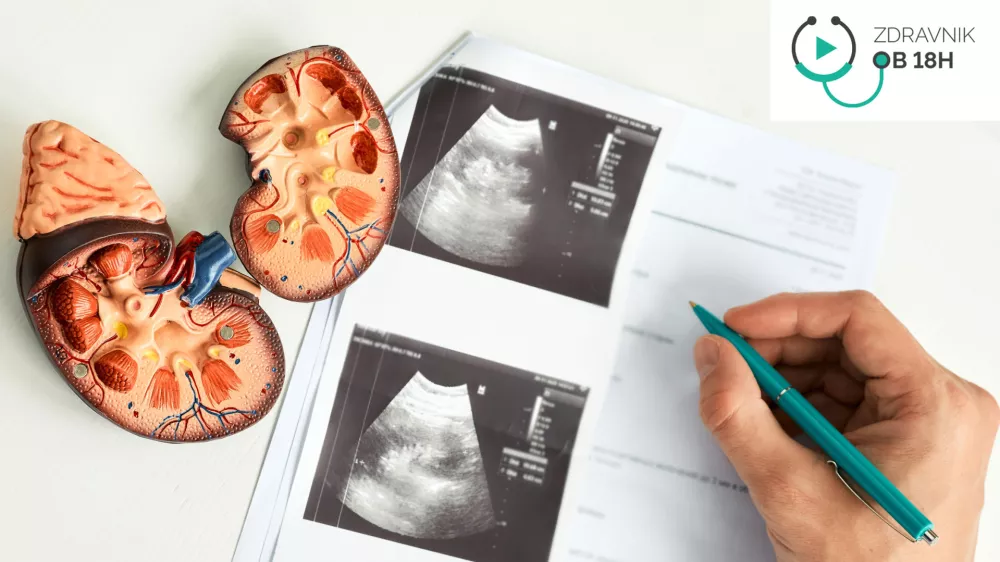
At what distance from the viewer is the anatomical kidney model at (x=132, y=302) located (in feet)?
1.27

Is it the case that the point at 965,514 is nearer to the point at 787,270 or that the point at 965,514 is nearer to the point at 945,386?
the point at 945,386

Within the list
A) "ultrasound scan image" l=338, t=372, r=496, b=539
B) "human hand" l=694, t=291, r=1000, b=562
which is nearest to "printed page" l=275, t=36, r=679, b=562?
"ultrasound scan image" l=338, t=372, r=496, b=539

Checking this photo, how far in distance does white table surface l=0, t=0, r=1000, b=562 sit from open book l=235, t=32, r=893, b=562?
23mm

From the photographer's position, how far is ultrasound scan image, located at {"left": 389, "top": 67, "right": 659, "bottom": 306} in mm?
529

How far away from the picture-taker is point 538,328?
0.54 m

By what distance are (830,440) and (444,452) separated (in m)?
0.27

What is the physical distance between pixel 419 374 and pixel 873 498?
316mm

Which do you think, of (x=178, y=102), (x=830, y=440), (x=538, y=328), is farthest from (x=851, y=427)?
(x=178, y=102)

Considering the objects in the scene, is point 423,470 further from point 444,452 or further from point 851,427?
point 851,427

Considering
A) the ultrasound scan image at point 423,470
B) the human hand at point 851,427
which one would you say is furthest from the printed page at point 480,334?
the human hand at point 851,427

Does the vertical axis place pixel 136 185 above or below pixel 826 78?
below

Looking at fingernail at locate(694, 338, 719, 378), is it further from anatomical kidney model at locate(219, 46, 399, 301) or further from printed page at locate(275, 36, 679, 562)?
anatomical kidney model at locate(219, 46, 399, 301)

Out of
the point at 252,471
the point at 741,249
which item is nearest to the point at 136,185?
the point at 252,471

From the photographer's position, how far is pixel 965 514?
51cm
